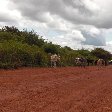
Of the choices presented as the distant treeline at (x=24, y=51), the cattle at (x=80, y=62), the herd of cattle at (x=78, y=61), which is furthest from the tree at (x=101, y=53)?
the cattle at (x=80, y=62)

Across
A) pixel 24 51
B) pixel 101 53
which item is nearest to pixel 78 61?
pixel 24 51

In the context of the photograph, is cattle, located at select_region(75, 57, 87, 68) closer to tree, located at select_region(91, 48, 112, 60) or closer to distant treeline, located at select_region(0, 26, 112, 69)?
distant treeline, located at select_region(0, 26, 112, 69)

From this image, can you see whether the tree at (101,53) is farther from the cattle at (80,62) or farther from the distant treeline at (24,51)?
the cattle at (80,62)

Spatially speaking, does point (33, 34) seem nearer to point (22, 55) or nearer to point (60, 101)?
point (22, 55)

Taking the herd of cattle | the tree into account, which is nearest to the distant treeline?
the herd of cattle

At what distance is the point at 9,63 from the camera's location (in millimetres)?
31438

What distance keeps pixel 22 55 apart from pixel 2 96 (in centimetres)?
2119

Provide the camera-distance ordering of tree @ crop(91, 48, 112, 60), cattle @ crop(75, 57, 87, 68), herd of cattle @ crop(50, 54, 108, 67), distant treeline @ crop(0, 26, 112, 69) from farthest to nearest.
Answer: tree @ crop(91, 48, 112, 60)
cattle @ crop(75, 57, 87, 68)
herd of cattle @ crop(50, 54, 108, 67)
distant treeline @ crop(0, 26, 112, 69)

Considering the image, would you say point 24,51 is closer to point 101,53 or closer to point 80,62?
point 80,62

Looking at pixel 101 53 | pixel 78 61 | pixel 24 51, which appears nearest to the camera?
pixel 24 51

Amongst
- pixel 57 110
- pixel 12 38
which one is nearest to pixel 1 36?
pixel 12 38

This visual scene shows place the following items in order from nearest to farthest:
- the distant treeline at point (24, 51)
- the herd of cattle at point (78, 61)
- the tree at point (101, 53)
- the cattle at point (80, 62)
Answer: the distant treeline at point (24, 51) → the herd of cattle at point (78, 61) → the cattle at point (80, 62) → the tree at point (101, 53)

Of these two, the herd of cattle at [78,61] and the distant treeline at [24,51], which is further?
the herd of cattle at [78,61]

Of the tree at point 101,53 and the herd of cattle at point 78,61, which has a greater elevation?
the tree at point 101,53
